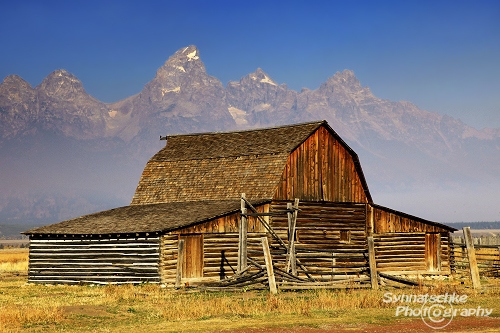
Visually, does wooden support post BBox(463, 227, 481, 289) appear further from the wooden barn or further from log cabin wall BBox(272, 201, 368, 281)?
log cabin wall BBox(272, 201, 368, 281)

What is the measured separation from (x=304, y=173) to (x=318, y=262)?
447cm

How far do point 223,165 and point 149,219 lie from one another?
24.5ft

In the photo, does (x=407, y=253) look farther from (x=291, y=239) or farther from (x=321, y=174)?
(x=291, y=239)

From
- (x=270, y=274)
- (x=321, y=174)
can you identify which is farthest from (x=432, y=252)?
(x=270, y=274)

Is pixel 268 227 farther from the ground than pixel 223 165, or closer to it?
closer to it

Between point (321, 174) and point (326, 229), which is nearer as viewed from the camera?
point (326, 229)

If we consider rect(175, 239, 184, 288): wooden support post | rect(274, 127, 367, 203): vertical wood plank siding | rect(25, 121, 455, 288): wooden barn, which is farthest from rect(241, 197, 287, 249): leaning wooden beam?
rect(175, 239, 184, 288): wooden support post

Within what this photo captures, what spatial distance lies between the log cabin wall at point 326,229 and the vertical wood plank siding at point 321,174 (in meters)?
0.44

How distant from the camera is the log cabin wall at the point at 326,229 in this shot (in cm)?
4066

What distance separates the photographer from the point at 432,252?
144 feet

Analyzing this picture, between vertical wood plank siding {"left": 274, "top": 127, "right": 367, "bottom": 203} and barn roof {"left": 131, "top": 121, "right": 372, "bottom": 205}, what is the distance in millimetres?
372

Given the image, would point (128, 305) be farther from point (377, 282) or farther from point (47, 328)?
point (377, 282)

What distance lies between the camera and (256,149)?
146 ft

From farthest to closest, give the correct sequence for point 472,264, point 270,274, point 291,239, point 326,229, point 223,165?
point 223,165, point 326,229, point 291,239, point 270,274, point 472,264
